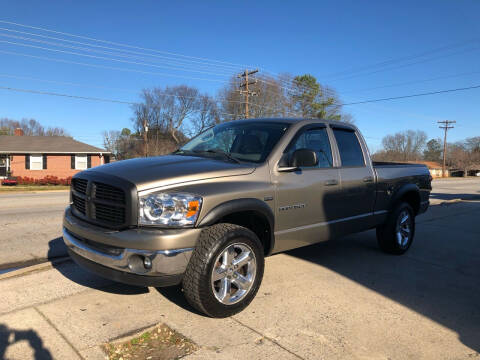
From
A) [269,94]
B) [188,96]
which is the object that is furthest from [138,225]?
[188,96]

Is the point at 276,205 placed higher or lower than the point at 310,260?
higher

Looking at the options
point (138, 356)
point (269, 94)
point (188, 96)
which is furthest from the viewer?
point (188, 96)

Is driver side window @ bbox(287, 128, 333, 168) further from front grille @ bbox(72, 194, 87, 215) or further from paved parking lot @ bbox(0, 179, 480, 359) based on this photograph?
front grille @ bbox(72, 194, 87, 215)

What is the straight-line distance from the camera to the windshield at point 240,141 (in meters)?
4.07

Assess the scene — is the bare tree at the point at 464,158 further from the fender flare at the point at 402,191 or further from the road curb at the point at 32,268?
the road curb at the point at 32,268

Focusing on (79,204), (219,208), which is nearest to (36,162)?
(79,204)

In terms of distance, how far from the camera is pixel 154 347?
2.85 metres

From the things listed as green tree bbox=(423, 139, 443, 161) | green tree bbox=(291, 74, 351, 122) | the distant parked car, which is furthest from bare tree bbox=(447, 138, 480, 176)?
the distant parked car

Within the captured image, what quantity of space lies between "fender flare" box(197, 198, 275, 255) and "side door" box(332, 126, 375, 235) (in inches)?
47.6

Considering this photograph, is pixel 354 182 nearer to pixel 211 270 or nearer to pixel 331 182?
pixel 331 182

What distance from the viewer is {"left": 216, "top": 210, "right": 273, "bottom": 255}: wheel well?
357 centimetres

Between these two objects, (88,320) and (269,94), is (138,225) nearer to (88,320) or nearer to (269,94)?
(88,320)

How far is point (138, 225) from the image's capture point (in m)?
3.01

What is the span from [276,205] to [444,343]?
1.85 meters
